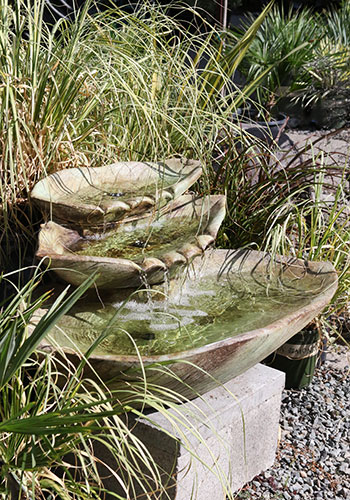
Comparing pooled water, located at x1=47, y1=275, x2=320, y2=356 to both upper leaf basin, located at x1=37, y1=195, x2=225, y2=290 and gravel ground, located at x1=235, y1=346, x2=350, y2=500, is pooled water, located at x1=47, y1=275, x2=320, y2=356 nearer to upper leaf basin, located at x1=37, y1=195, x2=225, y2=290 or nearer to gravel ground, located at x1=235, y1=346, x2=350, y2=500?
upper leaf basin, located at x1=37, y1=195, x2=225, y2=290

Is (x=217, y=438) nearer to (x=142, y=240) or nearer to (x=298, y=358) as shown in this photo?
(x=142, y=240)

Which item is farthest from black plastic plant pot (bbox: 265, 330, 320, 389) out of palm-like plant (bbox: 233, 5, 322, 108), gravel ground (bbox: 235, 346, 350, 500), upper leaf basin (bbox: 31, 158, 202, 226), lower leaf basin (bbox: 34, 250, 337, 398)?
palm-like plant (bbox: 233, 5, 322, 108)

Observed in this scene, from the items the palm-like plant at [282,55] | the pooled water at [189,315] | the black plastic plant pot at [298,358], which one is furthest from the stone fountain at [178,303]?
the palm-like plant at [282,55]

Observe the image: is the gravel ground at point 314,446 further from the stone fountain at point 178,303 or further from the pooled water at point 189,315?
the pooled water at point 189,315

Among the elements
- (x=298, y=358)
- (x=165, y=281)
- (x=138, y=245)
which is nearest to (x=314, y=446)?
(x=298, y=358)

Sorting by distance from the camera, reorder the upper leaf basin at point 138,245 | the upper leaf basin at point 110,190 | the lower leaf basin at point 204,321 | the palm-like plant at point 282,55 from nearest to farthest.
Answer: the lower leaf basin at point 204,321 → the upper leaf basin at point 138,245 → the upper leaf basin at point 110,190 → the palm-like plant at point 282,55

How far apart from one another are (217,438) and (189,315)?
0.46 m

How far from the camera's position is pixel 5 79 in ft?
7.59

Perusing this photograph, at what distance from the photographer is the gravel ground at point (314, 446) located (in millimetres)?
2369

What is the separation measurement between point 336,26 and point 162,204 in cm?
661

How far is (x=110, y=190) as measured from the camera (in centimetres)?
256

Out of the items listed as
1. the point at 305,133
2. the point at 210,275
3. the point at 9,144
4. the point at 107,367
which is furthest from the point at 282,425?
the point at 305,133

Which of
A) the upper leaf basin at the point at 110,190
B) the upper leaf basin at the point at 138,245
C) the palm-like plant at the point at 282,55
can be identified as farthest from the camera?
the palm-like plant at the point at 282,55

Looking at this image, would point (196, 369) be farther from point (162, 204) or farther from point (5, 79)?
point (5, 79)
